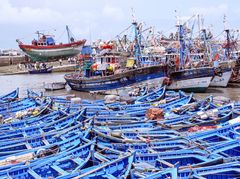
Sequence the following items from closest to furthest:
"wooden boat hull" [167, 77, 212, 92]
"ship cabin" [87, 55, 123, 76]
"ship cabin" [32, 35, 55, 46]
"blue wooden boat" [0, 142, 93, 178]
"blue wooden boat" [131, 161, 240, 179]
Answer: "blue wooden boat" [131, 161, 240, 179]
"blue wooden boat" [0, 142, 93, 178]
"wooden boat hull" [167, 77, 212, 92]
"ship cabin" [87, 55, 123, 76]
"ship cabin" [32, 35, 55, 46]

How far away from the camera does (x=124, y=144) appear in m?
14.2

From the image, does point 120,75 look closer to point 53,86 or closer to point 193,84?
point 193,84

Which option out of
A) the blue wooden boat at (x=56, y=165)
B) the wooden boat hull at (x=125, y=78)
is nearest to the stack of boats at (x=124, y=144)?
the blue wooden boat at (x=56, y=165)

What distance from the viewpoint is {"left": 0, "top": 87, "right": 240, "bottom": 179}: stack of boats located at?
11.0 metres

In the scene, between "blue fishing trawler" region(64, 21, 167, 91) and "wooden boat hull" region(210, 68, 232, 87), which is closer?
"blue fishing trawler" region(64, 21, 167, 91)

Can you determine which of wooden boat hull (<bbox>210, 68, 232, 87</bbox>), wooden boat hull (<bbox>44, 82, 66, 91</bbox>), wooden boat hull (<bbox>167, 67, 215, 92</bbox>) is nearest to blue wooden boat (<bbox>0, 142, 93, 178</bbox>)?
wooden boat hull (<bbox>167, 67, 215, 92</bbox>)

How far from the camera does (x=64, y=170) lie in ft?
39.5

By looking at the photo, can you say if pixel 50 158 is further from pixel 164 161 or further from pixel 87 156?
pixel 164 161

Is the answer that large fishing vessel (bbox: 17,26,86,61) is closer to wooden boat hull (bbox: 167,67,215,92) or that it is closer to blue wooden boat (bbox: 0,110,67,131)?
wooden boat hull (bbox: 167,67,215,92)

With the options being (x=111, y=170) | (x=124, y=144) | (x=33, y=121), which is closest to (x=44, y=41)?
(x=33, y=121)

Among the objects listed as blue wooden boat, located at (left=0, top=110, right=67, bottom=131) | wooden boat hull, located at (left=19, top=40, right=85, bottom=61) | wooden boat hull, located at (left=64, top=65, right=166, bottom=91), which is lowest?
blue wooden boat, located at (left=0, top=110, right=67, bottom=131)

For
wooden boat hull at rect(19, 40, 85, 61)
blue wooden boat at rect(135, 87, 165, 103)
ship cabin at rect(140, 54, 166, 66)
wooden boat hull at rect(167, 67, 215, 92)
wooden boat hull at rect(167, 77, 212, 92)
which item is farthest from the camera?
wooden boat hull at rect(19, 40, 85, 61)

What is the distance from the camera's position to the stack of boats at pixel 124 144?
1103 centimetres

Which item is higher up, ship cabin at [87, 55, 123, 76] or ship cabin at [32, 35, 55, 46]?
ship cabin at [32, 35, 55, 46]
